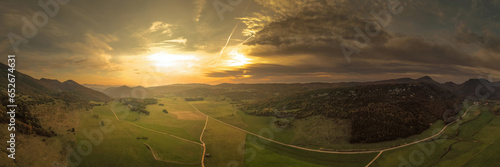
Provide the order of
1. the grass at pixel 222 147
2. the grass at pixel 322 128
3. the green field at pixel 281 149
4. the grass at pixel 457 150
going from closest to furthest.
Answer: the grass at pixel 457 150, the green field at pixel 281 149, the grass at pixel 222 147, the grass at pixel 322 128

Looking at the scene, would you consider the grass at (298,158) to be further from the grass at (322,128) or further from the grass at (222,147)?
the grass at (322,128)

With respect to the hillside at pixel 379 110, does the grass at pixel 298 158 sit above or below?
below

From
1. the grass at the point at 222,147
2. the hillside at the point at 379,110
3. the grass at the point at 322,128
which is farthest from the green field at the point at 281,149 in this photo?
the hillside at the point at 379,110

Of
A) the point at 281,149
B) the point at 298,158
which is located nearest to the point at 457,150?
the point at 298,158

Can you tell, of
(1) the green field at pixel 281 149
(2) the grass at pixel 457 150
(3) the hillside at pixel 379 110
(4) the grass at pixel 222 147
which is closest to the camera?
(2) the grass at pixel 457 150

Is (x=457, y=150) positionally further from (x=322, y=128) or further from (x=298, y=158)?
(x=298, y=158)

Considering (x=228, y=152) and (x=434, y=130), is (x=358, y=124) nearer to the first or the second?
(x=434, y=130)

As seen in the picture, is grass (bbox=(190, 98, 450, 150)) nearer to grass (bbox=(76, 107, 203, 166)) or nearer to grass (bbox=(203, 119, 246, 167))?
grass (bbox=(203, 119, 246, 167))

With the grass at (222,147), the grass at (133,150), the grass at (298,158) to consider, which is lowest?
the grass at (298,158)
